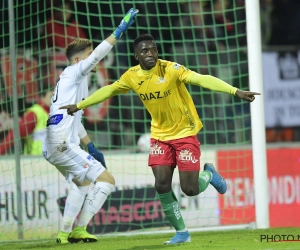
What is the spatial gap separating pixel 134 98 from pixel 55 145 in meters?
3.42

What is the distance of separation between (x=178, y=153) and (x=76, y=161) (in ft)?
4.43

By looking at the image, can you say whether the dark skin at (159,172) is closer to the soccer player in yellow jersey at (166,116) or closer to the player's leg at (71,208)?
the soccer player in yellow jersey at (166,116)

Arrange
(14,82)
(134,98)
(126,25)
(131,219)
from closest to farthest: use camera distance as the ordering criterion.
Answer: (126,25) → (14,82) → (131,219) → (134,98)

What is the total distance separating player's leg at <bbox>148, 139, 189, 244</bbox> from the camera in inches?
306

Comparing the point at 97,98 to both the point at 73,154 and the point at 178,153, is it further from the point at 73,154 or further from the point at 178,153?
the point at 73,154

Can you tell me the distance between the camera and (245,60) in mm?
12195

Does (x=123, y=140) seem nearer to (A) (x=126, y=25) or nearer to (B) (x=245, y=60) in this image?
(B) (x=245, y=60)

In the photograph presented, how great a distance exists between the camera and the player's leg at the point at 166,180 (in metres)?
7.77

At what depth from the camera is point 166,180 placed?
25.5ft

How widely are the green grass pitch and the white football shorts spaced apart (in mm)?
708

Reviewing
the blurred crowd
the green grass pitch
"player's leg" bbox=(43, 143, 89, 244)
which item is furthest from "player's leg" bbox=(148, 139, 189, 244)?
the blurred crowd

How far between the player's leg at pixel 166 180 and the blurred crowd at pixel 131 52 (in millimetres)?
3551

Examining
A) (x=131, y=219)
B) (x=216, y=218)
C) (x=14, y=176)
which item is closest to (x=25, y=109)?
(x=14, y=176)

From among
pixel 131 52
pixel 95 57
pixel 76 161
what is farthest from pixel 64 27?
pixel 76 161
